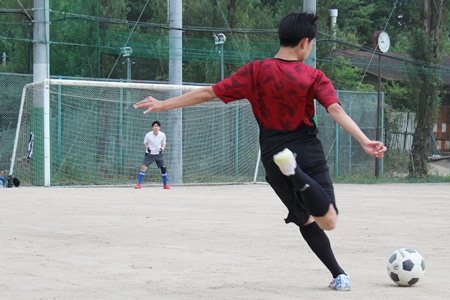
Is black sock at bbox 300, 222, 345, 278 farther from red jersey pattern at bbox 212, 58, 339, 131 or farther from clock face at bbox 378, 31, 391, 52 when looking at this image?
clock face at bbox 378, 31, 391, 52

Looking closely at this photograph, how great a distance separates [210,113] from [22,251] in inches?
659

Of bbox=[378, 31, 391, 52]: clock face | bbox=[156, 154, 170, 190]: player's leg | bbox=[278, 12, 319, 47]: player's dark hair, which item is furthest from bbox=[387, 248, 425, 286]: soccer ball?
bbox=[378, 31, 391, 52]: clock face

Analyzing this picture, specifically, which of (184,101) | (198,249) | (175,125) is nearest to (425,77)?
(175,125)

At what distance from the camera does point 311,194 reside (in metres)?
5.99

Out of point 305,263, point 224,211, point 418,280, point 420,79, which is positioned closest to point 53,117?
point 224,211

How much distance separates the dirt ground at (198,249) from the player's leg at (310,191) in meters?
0.56

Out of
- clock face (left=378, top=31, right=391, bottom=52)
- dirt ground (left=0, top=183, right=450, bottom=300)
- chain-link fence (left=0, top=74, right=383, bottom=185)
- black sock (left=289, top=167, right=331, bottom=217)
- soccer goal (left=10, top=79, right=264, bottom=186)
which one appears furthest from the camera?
clock face (left=378, top=31, right=391, bottom=52)

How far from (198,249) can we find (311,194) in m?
3.19

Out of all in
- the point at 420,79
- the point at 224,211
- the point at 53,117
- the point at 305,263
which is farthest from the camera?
the point at 420,79

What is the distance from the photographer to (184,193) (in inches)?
771

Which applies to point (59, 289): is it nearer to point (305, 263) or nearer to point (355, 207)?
point (305, 263)

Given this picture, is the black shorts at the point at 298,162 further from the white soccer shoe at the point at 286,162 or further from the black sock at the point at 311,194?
the white soccer shoe at the point at 286,162

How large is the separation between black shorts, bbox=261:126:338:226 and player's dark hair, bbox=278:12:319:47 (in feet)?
A: 2.18

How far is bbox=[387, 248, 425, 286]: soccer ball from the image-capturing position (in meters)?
6.58
